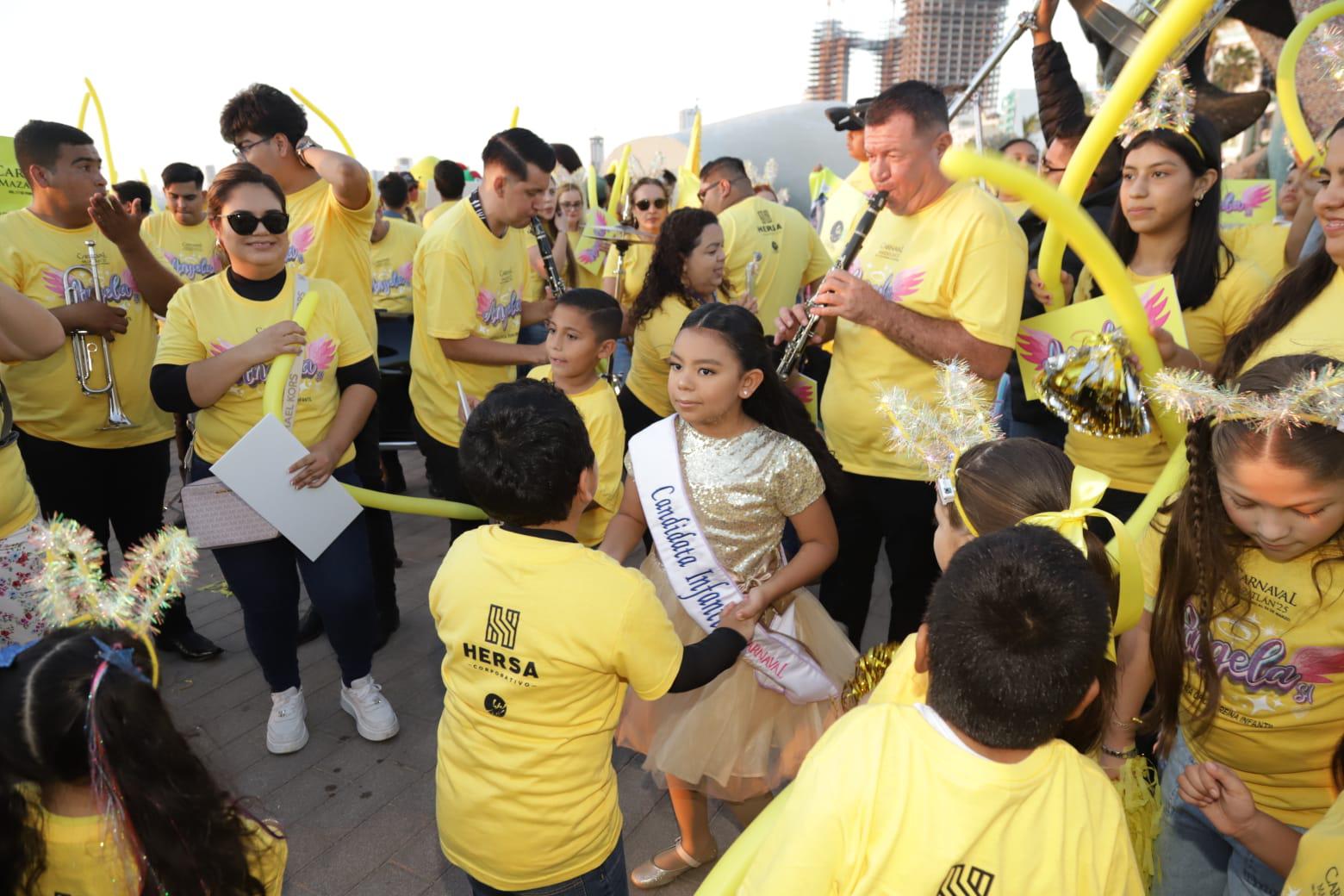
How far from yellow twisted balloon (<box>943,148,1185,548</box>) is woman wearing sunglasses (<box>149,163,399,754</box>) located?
2.23 meters

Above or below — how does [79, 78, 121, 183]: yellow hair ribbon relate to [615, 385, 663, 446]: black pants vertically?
above

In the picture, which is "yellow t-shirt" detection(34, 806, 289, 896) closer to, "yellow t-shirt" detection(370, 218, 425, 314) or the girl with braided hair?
the girl with braided hair

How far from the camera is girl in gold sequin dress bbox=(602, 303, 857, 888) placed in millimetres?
2377

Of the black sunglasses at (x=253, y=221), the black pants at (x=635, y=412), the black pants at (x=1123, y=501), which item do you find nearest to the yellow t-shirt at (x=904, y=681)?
the black pants at (x=1123, y=501)

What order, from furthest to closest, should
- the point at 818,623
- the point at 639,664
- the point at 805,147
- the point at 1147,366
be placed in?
the point at 805,147 → the point at 818,623 → the point at 1147,366 → the point at 639,664

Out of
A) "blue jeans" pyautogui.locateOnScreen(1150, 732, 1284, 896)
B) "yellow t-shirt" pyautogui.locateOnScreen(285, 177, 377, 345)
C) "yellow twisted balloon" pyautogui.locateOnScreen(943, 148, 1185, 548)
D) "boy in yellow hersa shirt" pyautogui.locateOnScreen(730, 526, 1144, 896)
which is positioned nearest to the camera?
"boy in yellow hersa shirt" pyautogui.locateOnScreen(730, 526, 1144, 896)

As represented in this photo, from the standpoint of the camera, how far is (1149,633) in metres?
1.79

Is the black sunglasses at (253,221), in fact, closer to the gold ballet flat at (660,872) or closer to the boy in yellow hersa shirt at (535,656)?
the boy in yellow hersa shirt at (535,656)

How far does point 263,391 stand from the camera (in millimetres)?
2945

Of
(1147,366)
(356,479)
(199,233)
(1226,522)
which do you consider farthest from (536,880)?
(199,233)

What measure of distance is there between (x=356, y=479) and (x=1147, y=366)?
10.2ft

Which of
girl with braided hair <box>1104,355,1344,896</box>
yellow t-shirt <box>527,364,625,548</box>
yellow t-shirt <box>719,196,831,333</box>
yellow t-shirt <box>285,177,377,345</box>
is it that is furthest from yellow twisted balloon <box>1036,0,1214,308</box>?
yellow t-shirt <box>719,196,831,333</box>

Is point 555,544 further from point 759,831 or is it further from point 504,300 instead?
point 504,300

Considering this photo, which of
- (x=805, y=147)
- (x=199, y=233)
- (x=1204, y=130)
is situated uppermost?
(x=1204, y=130)
